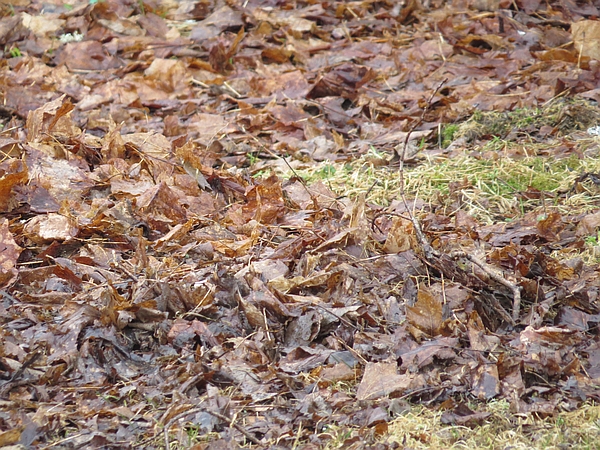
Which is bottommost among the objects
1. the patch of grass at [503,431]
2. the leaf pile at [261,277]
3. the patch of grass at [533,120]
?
the patch of grass at [533,120]

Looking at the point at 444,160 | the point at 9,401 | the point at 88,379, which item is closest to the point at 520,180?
the point at 444,160

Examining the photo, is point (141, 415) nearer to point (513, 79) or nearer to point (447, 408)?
point (447, 408)

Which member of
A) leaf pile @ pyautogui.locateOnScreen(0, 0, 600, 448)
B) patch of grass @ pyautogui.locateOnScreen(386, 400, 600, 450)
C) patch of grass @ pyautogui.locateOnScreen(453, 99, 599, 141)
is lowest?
patch of grass @ pyautogui.locateOnScreen(453, 99, 599, 141)

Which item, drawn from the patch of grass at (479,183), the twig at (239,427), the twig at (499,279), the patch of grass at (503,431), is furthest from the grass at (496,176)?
the twig at (239,427)

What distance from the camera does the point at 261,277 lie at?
9.93 feet

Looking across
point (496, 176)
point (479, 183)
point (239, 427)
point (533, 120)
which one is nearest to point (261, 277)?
point (239, 427)

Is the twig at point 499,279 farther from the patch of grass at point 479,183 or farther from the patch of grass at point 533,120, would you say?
the patch of grass at point 533,120

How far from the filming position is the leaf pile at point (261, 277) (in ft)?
8.16

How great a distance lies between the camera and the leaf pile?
8.16 feet

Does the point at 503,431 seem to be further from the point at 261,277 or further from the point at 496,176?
the point at 496,176

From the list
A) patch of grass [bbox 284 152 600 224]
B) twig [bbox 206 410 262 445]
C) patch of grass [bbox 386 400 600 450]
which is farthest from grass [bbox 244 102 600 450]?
twig [bbox 206 410 262 445]

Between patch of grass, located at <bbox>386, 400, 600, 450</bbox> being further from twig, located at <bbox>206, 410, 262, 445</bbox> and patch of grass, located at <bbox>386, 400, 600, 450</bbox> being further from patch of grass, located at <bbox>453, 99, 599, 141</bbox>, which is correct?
patch of grass, located at <bbox>453, 99, 599, 141</bbox>

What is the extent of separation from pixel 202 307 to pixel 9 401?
75cm

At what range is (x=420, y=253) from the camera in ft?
10.5
